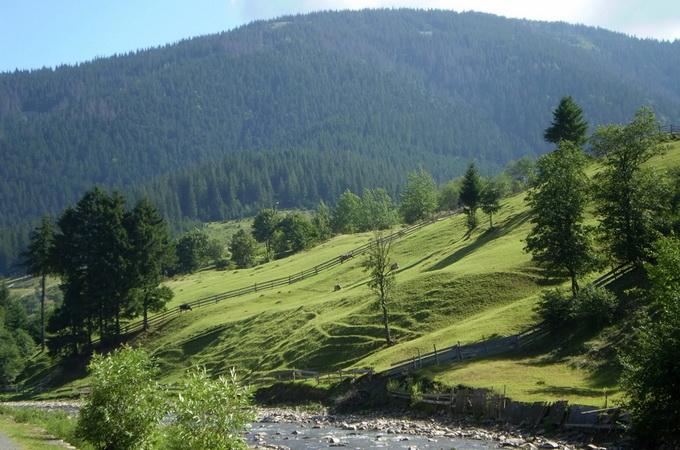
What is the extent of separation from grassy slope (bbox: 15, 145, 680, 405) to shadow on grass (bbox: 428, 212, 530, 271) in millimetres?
264

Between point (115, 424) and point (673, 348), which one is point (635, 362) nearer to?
point (673, 348)

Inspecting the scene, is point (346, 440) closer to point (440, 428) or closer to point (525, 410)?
point (440, 428)

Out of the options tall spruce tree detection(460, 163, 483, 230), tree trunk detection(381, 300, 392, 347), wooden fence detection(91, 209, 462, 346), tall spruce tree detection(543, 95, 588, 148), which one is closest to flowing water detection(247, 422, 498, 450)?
tree trunk detection(381, 300, 392, 347)

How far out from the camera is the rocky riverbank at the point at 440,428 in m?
34.5

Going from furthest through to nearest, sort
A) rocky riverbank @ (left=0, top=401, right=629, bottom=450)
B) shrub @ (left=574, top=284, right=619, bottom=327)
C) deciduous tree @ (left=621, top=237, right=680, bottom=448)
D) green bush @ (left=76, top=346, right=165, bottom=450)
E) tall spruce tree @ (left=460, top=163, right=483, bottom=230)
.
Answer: tall spruce tree @ (left=460, top=163, right=483, bottom=230) < shrub @ (left=574, top=284, right=619, bottom=327) < rocky riverbank @ (left=0, top=401, right=629, bottom=450) < deciduous tree @ (left=621, top=237, right=680, bottom=448) < green bush @ (left=76, top=346, right=165, bottom=450)

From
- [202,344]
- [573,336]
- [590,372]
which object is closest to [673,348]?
[590,372]

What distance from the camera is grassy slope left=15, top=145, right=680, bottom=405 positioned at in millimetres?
47594

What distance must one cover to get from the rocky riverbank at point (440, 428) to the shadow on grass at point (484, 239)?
1313 inches

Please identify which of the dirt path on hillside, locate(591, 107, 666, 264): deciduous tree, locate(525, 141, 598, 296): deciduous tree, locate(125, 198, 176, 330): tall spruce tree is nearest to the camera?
the dirt path on hillside

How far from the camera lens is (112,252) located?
86750 mm

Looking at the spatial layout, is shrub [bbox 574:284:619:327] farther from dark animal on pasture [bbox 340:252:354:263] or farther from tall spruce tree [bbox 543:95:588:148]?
dark animal on pasture [bbox 340:252:354:263]

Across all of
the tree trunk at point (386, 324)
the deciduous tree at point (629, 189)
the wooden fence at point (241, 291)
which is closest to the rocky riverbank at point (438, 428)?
the tree trunk at point (386, 324)

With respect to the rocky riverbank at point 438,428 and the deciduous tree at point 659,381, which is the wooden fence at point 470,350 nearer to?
the rocky riverbank at point 438,428

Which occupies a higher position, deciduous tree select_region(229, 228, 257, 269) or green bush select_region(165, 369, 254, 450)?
green bush select_region(165, 369, 254, 450)
